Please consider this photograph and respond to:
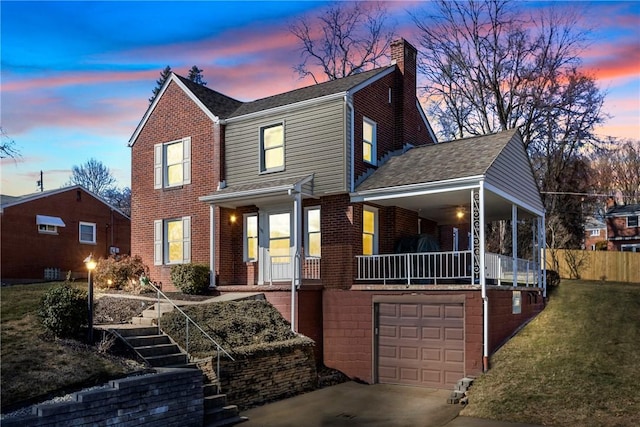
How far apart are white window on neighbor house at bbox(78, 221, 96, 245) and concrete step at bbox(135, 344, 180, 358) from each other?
65.8 feet

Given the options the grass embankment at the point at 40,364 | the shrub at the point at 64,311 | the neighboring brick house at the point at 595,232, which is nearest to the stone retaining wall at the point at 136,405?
the grass embankment at the point at 40,364

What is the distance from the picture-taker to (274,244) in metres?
17.2

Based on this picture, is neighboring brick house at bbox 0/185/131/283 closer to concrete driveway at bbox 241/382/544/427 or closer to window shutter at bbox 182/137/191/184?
window shutter at bbox 182/137/191/184

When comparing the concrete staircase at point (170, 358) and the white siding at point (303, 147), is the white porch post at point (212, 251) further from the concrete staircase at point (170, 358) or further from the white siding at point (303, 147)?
the concrete staircase at point (170, 358)

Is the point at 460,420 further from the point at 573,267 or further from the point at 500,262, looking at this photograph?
the point at 573,267

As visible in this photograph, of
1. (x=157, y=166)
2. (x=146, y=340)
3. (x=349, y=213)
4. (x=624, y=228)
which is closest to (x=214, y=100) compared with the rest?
(x=157, y=166)

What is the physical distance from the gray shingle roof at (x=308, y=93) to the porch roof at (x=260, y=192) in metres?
2.43

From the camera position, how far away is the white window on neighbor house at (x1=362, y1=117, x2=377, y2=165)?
56.0 ft

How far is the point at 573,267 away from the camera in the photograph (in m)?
27.5

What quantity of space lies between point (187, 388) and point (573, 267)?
74.1 feet

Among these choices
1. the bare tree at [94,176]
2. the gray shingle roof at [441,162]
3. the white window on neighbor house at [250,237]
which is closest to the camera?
the gray shingle roof at [441,162]

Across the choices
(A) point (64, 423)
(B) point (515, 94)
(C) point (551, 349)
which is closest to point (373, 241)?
(C) point (551, 349)

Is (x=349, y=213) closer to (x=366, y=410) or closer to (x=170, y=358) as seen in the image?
(x=366, y=410)

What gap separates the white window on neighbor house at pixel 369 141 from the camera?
56.0ft
